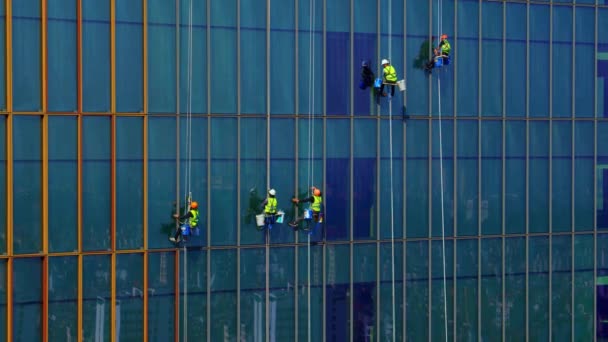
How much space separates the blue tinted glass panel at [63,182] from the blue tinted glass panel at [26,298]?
0.93 m

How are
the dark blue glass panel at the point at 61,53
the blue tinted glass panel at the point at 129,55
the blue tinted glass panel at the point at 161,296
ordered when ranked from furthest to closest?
1. the blue tinted glass panel at the point at 161,296
2. the blue tinted glass panel at the point at 129,55
3. the dark blue glass panel at the point at 61,53

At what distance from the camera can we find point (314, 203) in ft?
113

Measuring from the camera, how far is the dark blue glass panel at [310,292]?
3509cm

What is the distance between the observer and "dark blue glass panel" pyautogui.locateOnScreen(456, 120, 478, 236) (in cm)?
3691

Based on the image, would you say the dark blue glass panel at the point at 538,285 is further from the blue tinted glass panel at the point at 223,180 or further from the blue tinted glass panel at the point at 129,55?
the blue tinted glass panel at the point at 129,55

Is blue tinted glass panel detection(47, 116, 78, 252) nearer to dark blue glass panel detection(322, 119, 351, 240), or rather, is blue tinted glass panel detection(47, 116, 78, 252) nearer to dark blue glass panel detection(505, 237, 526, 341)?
dark blue glass panel detection(322, 119, 351, 240)

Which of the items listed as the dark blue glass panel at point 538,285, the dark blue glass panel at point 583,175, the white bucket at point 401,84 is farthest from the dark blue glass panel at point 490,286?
the white bucket at point 401,84

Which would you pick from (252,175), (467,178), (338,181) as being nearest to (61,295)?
(252,175)

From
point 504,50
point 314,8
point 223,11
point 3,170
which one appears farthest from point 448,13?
point 3,170

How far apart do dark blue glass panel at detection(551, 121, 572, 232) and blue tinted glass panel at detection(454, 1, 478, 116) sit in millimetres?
3745

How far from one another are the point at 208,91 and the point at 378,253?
8634mm

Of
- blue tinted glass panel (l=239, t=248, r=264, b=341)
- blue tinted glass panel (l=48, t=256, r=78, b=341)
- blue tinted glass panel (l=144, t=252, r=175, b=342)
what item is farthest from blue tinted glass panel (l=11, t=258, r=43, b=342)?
Result: blue tinted glass panel (l=239, t=248, r=264, b=341)

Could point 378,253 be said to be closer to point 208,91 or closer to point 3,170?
point 208,91

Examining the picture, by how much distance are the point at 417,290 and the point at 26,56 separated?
16329mm
